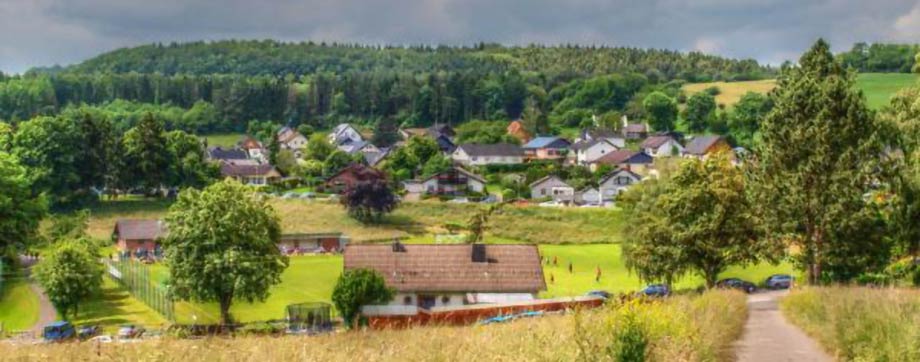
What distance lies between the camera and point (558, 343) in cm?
912

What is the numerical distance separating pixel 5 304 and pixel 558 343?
34826mm

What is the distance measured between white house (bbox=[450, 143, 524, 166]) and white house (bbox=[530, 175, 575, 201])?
17.2 m

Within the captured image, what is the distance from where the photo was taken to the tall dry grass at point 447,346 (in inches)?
326

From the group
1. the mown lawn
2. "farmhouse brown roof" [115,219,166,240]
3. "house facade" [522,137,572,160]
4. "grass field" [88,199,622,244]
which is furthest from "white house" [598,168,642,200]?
the mown lawn

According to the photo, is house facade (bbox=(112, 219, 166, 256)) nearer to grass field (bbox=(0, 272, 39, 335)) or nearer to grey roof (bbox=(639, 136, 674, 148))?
grass field (bbox=(0, 272, 39, 335))

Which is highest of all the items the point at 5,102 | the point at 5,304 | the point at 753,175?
the point at 5,102

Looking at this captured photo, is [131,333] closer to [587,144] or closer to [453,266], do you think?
[453,266]

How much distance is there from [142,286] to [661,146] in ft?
236

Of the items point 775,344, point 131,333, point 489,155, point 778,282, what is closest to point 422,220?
point 489,155

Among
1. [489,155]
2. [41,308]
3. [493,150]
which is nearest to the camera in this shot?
[41,308]

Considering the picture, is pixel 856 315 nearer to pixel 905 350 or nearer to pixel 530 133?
pixel 905 350

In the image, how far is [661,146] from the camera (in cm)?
10038

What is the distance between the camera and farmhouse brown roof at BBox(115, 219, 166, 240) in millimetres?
56031

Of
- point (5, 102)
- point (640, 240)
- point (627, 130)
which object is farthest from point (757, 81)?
point (640, 240)
